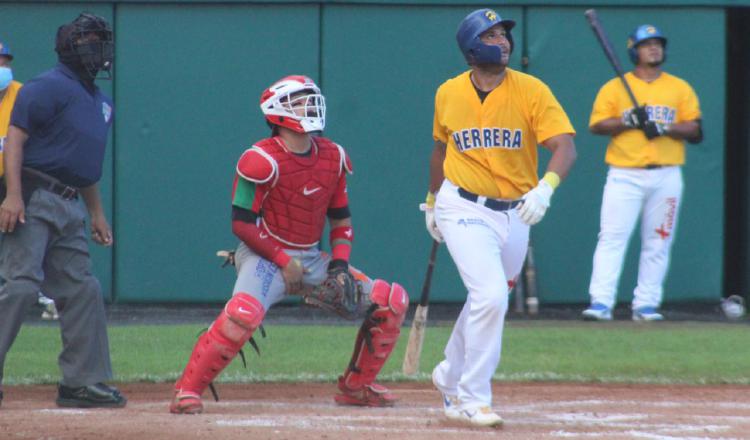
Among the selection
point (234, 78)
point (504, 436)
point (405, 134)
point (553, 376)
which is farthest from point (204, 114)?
point (504, 436)

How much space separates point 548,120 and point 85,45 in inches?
93.1

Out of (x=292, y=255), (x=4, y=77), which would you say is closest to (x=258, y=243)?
(x=292, y=255)

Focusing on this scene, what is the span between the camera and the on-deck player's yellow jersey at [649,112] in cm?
1148

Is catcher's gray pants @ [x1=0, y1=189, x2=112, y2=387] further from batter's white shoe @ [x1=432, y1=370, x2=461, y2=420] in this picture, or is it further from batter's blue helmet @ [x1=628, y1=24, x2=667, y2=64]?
batter's blue helmet @ [x1=628, y1=24, x2=667, y2=64]

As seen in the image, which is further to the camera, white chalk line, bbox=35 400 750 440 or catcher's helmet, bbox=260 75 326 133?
catcher's helmet, bbox=260 75 326 133

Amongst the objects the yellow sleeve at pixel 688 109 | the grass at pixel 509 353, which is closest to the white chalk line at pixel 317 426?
the grass at pixel 509 353

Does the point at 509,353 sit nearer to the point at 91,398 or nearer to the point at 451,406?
the point at 451,406

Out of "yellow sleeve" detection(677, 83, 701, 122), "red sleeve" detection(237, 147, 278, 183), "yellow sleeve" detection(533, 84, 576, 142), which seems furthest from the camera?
"yellow sleeve" detection(677, 83, 701, 122)

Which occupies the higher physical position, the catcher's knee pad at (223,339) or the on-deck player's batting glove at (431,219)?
the on-deck player's batting glove at (431,219)

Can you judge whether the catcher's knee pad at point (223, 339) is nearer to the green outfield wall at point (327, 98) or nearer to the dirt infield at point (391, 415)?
the dirt infield at point (391, 415)

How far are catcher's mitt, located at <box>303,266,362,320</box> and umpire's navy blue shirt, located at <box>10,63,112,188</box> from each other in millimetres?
1317

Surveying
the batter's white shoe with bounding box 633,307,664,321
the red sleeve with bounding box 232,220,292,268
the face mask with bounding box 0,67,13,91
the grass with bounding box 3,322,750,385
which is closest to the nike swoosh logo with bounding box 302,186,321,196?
the red sleeve with bounding box 232,220,292,268

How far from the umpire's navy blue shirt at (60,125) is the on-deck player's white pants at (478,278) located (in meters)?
1.81

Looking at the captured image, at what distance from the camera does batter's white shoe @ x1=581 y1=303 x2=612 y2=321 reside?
11512mm
